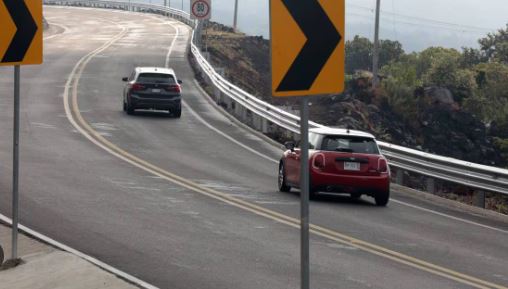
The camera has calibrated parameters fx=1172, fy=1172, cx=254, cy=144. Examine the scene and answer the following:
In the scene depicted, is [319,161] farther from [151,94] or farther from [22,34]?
[151,94]

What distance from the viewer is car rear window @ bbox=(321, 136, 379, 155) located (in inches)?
824

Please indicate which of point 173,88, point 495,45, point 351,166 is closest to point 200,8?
point 173,88

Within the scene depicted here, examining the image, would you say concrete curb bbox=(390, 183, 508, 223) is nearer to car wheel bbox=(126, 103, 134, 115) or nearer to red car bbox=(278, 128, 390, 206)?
red car bbox=(278, 128, 390, 206)

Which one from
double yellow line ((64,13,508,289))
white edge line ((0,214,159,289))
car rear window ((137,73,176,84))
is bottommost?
double yellow line ((64,13,508,289))

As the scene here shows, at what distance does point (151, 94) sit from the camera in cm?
3694

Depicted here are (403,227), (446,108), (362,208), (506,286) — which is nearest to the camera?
(506,286)

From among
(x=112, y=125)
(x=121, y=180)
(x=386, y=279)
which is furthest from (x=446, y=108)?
(x=386, y=279)

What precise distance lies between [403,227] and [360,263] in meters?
4.21

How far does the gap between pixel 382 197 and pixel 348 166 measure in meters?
0.86

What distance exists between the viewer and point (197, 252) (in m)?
14.2

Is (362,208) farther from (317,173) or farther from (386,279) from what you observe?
(386,279)

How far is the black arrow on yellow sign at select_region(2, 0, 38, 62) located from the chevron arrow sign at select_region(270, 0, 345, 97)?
18.6ft

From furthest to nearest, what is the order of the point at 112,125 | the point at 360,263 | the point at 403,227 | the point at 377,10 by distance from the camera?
the point at 377,10 → the point at 112,125 → the point at 403,227 → the point at 360,263

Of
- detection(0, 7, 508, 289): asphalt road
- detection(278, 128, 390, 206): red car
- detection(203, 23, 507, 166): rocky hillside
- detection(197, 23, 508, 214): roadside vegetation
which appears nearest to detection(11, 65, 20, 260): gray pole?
detection(0, 7, 508, 289): asphalt road
